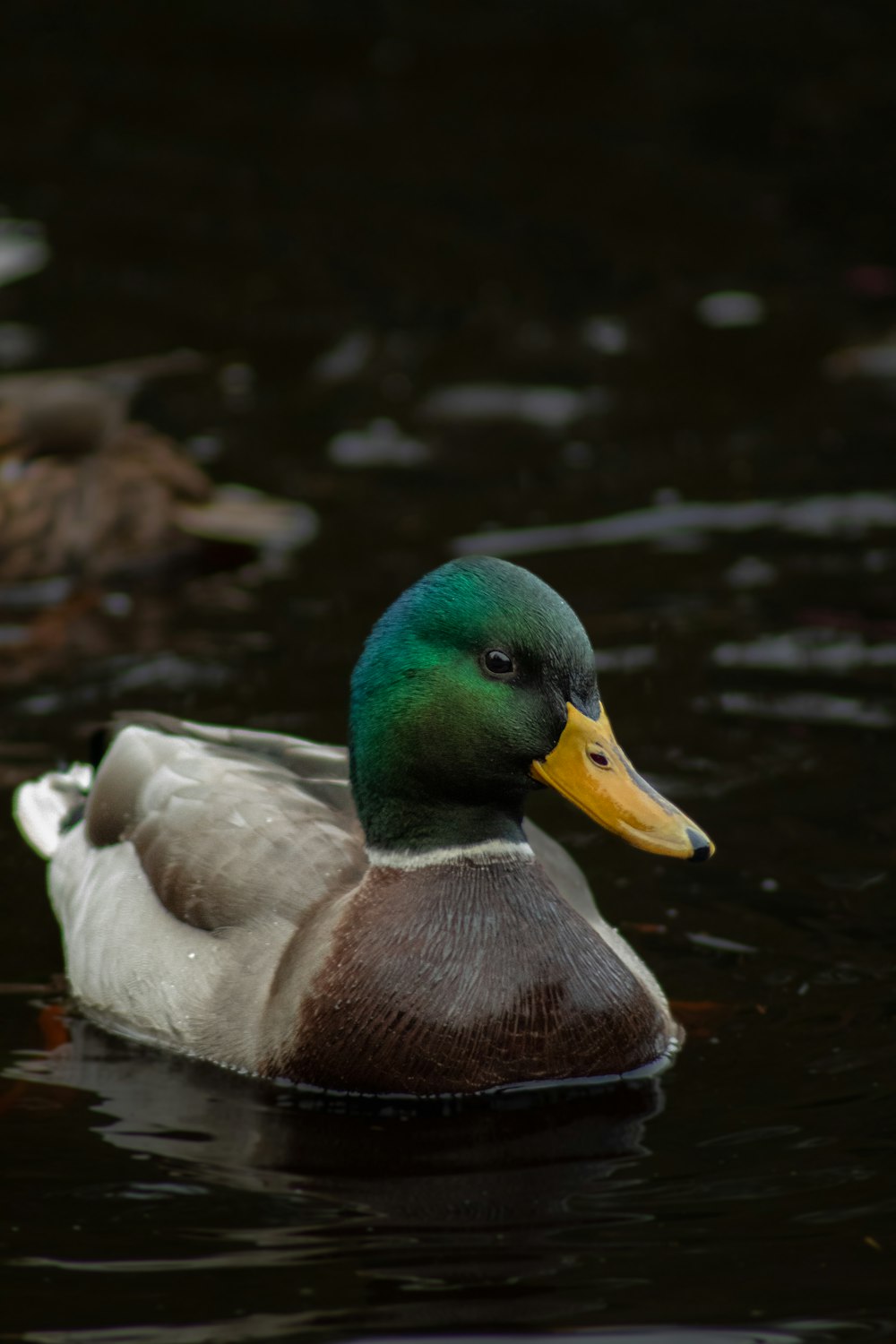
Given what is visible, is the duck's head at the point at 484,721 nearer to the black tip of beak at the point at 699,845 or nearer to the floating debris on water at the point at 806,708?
the black tip of beak at the point at 699,845

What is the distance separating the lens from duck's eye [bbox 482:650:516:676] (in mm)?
5508

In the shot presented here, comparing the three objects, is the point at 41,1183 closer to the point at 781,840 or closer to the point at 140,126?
the point at 781,840

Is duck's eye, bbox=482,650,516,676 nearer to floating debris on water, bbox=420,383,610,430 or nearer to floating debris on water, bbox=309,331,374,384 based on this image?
floating debris on water, bbox=420,383,610,430

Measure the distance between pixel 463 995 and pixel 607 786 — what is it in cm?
65

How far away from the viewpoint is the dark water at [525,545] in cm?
469

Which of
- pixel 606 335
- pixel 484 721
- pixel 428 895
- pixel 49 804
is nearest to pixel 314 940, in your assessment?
pixel 428 895

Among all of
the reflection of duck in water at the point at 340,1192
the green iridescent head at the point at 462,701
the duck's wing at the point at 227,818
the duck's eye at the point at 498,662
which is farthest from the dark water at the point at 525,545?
the duck's eye at the point at 498,662

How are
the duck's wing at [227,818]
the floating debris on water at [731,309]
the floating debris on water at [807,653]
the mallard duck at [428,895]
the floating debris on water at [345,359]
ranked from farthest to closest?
1. the floating debris on water at [731,309]
2. the floating debris on water at [345,359]
3. the floating debris on water at [807,653]
4. the duck's wing at [227,818]
5. the mallard duck at [428,895]

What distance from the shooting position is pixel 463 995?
5.47m

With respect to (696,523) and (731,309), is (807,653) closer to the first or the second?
(696,523)

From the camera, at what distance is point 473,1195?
503 cm

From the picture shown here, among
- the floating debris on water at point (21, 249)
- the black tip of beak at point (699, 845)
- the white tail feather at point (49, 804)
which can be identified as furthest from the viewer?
the floating debris on water at point (21, 249)

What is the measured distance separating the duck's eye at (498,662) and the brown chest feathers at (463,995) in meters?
0.54

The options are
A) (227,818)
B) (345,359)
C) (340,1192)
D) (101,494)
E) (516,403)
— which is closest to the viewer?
(340,1192)
